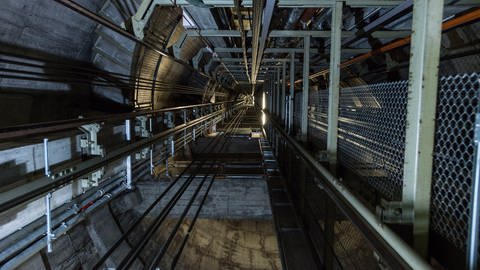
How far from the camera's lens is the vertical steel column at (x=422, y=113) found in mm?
1228

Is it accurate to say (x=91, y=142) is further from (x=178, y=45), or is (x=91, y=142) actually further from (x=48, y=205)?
(x=178, y=45)

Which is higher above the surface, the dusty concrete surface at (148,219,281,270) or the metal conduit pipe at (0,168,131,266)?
the metal conduit pipe at (0,168,131,266)

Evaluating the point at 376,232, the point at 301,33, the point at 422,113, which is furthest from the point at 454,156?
the point at 301,33

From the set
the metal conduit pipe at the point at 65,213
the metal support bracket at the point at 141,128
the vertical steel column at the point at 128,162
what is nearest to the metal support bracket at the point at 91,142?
the metal conduit pipe at the point at 65,213

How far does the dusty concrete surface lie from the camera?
5.49 meters

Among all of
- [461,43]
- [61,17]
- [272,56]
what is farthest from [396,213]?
[272,56]

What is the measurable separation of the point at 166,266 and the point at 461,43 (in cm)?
540

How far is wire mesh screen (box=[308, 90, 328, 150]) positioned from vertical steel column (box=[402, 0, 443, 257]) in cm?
188

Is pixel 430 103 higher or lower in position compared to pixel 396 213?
higher

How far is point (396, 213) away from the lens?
136 cm

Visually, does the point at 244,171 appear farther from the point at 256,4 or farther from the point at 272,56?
the point at 256,4

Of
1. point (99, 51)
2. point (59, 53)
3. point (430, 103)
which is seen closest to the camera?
point (430, 103)

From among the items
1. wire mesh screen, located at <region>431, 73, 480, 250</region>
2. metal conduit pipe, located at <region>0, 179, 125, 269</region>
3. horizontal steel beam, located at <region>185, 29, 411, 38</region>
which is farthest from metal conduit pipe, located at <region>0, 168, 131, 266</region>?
wire mesh screen, located at <region>431, 73, 480, 250</region>

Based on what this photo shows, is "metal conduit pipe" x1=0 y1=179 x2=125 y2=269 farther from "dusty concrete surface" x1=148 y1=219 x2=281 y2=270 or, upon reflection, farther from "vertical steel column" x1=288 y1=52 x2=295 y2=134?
"vertical steel column" x1=288 y1=52 x2=295 y2=134
